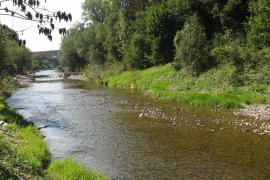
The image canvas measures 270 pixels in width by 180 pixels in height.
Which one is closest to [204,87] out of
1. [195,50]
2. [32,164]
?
[195,50]

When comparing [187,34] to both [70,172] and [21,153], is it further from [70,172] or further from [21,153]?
[70,172]

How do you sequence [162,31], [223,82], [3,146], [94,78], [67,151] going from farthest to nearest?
[94,78] < [162,31] < [223,82] < [67,151] < [3,146]

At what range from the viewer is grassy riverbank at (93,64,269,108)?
29250 millimetres

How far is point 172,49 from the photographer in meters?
53.5

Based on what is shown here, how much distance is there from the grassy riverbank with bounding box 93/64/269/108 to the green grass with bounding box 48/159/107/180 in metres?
17.0

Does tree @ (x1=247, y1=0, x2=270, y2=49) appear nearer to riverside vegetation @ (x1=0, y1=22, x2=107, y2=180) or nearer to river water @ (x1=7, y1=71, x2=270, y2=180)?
river water @ (x1=7, y1=71, x2=270, y2=180)

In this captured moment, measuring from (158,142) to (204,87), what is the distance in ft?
58.6

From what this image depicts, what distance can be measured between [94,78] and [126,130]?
2108 inches

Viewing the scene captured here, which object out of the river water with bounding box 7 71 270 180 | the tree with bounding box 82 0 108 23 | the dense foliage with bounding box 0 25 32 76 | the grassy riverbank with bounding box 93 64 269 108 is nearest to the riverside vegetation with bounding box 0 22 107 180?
the river water with bounding box 7 71 270 180

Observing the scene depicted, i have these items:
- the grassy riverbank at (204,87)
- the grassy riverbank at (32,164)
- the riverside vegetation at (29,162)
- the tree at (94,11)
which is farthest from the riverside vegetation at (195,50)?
the tree at (94,11)

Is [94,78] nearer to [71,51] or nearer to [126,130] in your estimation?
[71,51]

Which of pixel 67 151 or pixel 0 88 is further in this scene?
pixel 0 88

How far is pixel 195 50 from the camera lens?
4025 centimetres

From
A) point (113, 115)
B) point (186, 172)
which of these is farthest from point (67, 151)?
point (113, 115)
